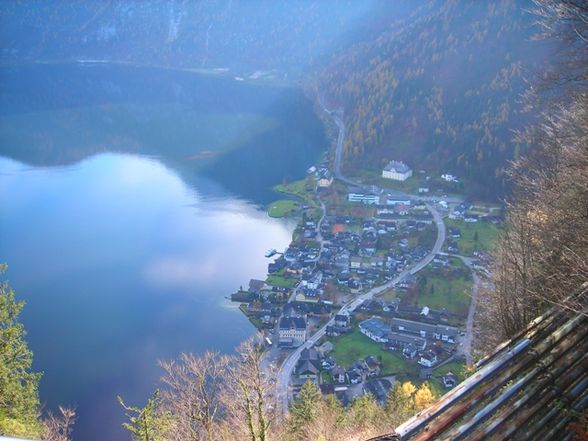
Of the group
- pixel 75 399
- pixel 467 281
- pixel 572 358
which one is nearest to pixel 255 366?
pixel 572 358

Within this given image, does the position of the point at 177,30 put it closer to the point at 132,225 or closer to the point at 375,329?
the point at 132,225

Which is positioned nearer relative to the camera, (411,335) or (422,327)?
(411,335)

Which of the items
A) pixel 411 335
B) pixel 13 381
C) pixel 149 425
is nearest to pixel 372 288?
pixel 411 335

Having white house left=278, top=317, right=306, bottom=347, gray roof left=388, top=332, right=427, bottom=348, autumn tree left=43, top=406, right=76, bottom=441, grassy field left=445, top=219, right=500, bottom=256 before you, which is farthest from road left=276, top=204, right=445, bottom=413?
autumn tree left=43, top=406, right=76, bottom=441

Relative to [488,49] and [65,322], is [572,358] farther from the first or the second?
[488,49]

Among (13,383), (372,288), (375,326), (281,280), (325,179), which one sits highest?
(325,179)

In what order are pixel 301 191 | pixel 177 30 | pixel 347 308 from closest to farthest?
pixel 347 308
pixel 301 191
pixel 177 30

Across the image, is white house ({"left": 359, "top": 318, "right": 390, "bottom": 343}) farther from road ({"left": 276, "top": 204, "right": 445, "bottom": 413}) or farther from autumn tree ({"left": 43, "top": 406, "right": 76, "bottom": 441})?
autumn tree ({"left": 43, "top": 406, "right": 76, "bottom": 441})

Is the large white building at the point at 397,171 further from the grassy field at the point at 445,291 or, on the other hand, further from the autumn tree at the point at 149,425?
the autumn tree at the point at 149,425
